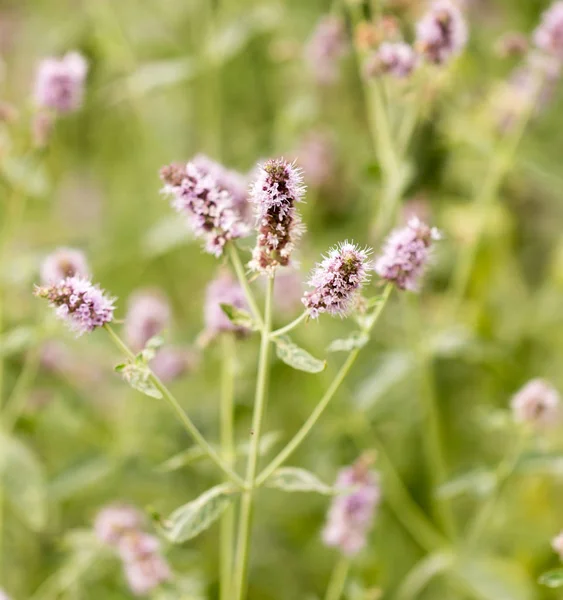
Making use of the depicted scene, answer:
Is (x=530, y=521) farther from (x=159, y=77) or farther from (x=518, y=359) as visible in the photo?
(x=159, y=77)

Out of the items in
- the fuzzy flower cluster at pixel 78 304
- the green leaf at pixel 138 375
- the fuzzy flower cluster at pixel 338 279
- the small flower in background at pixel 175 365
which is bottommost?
the fuzzy flower cluster at pixel 338 279

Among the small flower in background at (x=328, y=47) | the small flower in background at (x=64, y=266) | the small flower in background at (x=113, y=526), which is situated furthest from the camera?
the small flower in background at (x=328, y=47)

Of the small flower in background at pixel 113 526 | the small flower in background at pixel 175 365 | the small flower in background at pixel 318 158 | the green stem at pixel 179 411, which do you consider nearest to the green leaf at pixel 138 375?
the green stem at pixel 179 411

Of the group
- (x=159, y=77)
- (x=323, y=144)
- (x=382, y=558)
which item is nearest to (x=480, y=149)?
(x=323, y=144)

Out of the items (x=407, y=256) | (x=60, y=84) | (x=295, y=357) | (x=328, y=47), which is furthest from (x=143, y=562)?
(x=328, y=47)

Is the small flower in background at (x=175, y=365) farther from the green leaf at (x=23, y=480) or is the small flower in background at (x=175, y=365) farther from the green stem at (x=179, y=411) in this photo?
the green stem at (x=179, y=411)

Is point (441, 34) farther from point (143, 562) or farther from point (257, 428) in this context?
point (143, 562)
